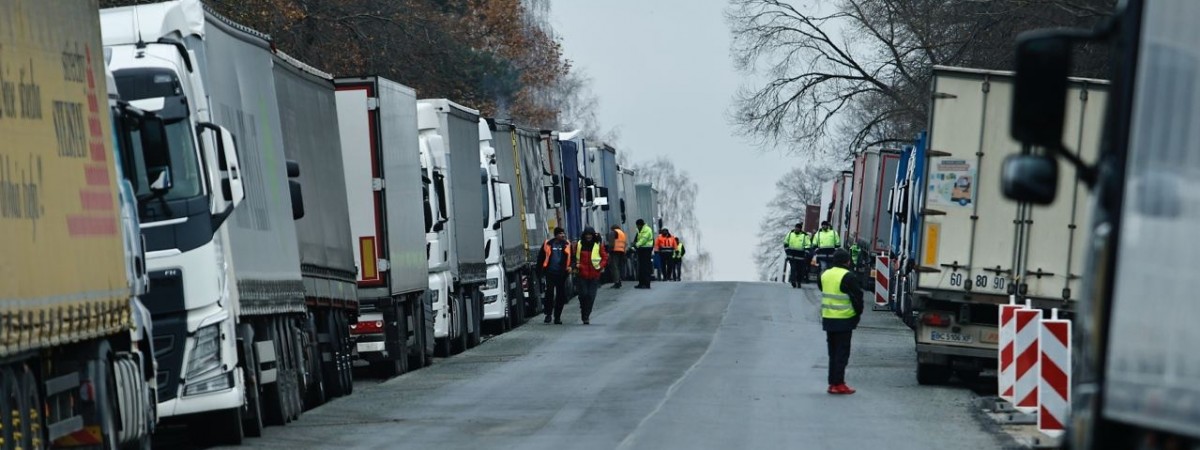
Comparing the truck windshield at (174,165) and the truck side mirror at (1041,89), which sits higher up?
the truck side mirror at (1041,89)

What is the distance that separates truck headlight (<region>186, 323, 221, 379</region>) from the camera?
1461 centimetres

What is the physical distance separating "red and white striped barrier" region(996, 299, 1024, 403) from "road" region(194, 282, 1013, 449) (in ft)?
1.19

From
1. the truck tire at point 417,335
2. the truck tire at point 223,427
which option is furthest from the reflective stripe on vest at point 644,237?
the truck tire at point 223,427

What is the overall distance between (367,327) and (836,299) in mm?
5379

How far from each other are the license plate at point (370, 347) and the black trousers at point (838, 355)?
5.27 meters

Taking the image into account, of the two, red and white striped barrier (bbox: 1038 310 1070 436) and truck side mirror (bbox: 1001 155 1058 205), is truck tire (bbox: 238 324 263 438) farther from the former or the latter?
truck side mirror (bbox: 1001 155 1058 205)

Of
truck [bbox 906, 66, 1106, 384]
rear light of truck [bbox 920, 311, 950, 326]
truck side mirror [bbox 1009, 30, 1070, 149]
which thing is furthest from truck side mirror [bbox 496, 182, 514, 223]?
truck side mirror [bbox 1009, 30, 1070, 149]

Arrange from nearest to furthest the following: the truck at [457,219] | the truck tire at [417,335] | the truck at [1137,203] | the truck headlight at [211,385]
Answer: the truck at [1137,203] → the truck headlight at [211,385] → the truck tire at [417,335] → the truck at [457,219]

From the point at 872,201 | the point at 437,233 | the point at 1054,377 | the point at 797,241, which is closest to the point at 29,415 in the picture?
the point at 1054,377

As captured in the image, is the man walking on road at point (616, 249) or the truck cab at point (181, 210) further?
the man walking on road at point (616, 249)

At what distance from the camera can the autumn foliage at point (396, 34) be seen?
43.8 meters

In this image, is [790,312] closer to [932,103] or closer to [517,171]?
[517,171]

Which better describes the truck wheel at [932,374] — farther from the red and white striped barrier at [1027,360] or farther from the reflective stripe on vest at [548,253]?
the reflective stripe on vest at [548,253]

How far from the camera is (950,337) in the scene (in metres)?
21.2
